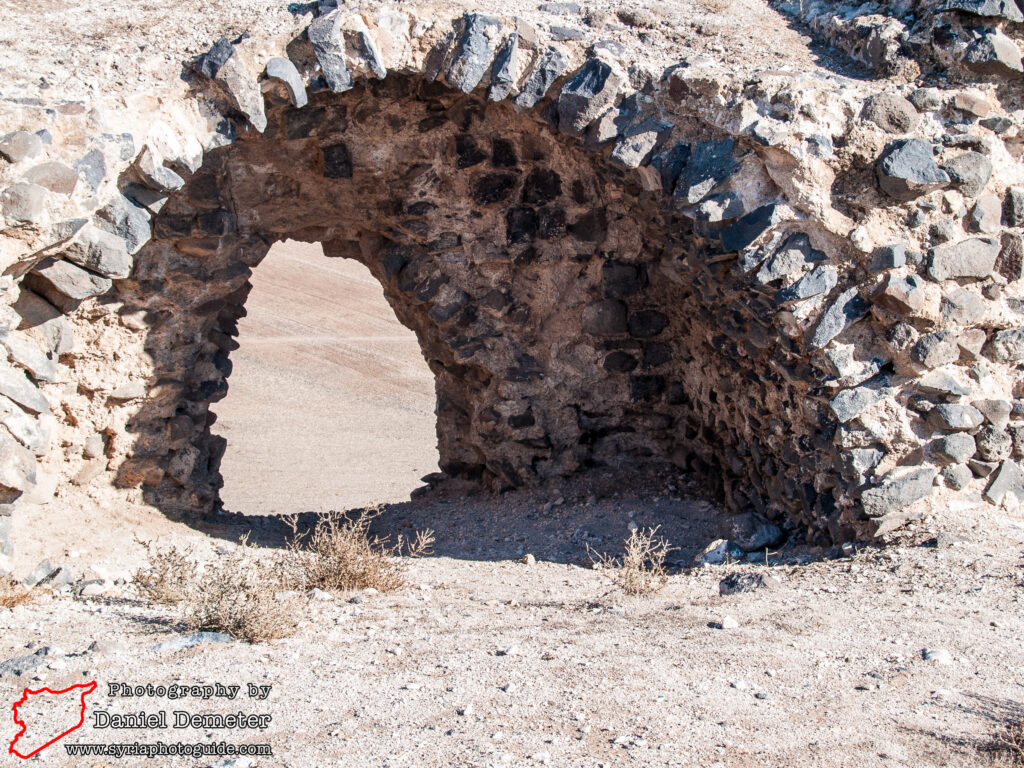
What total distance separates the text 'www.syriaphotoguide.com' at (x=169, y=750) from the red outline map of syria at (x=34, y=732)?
68 millimetres

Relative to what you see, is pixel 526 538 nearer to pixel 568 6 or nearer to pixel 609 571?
pixel 609 571

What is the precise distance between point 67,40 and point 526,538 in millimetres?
3213

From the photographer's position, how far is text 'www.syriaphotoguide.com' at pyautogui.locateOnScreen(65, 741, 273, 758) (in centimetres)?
266

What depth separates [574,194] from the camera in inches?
223

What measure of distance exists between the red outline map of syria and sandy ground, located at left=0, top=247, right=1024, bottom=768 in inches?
1.2

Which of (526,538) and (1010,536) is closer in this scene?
(1010,536)

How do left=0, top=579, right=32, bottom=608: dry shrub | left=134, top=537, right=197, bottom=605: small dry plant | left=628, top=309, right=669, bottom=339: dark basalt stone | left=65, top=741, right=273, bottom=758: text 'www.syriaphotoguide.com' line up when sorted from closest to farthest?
1. left=65, top=741, right=273, bottom=758: text 'www.syriaphotoguide.com'
2. left=0, top=579, right=32, bottom=608: dry shrub
3. left=134, top=537, right=197, bottom=605: small dry plant
4. left=628, top=309, right=669, bottom=339: dark basalt stone

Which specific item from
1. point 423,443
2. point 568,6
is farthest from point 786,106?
point 423,443

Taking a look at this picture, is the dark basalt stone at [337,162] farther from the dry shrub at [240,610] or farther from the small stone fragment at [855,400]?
the small stone fragment at [855,400]

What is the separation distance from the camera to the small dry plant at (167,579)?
4074 mm

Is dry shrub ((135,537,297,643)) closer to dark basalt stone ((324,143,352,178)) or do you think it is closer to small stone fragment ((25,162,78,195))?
small stone fragment ((25,162,78,195))

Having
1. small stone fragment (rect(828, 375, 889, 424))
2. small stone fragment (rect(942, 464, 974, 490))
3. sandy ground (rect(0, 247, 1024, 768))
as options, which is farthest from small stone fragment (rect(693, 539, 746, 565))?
small stone fragment (rect(942, 464, 974, 490))

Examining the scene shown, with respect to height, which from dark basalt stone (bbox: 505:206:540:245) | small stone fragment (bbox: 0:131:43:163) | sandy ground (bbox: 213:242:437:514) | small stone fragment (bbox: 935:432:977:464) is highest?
small stone fragment (bbox: 0:131:43:163)

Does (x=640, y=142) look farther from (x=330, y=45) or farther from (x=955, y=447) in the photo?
(x=955, y=447)
